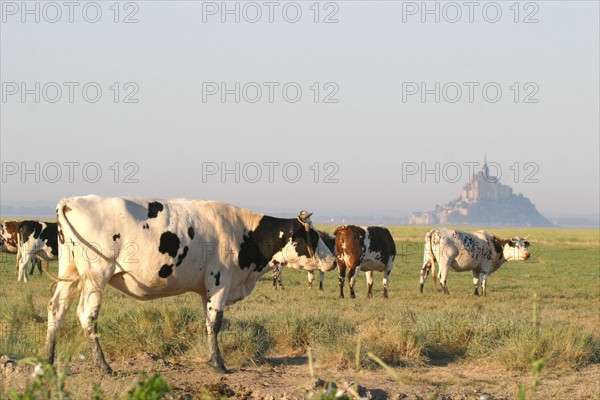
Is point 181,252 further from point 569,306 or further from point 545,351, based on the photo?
point 569,306

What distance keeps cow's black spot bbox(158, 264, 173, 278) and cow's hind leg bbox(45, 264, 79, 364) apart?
3.07ft

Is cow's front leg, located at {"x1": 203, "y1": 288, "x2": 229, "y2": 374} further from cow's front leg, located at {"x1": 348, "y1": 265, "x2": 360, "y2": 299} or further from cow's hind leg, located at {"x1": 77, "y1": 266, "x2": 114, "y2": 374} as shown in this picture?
cow's front leg, located at {"x1": 348, "y1": 265, "x2": 360, "y2": 299}

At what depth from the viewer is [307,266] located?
1127cm

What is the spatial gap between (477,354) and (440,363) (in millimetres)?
545

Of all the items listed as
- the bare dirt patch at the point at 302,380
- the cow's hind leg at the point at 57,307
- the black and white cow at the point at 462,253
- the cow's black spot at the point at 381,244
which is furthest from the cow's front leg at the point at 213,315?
the black and white cow at the point at 462,253

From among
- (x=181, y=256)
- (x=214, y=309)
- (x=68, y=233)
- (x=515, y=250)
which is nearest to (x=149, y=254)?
(x=181, y=256)

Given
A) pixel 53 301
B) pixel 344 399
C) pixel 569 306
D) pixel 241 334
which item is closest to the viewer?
pixel 344 399

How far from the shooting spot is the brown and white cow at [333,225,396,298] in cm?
2145

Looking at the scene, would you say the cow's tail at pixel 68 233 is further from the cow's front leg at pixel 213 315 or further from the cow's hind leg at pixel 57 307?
the cow's front leg at pixel 213 315

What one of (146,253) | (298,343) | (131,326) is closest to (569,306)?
(298,343)

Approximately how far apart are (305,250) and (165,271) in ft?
7.50

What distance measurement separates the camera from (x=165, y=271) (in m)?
9.53

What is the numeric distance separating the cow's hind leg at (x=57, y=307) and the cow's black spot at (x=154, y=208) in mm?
1118

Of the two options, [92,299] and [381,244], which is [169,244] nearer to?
[92,299]
